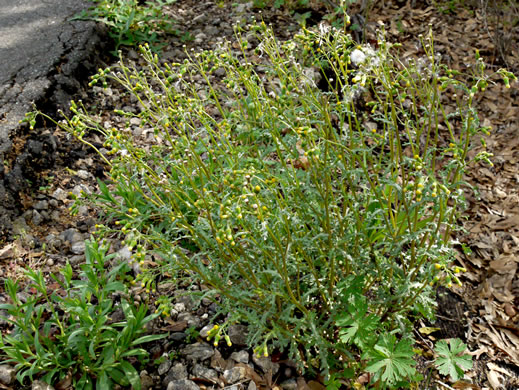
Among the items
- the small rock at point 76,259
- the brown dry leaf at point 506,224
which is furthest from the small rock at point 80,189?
the brown dry leaf at point 506,224

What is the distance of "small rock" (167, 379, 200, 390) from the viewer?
234 cm

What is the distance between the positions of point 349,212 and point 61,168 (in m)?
2.21

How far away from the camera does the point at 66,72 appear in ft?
13.5

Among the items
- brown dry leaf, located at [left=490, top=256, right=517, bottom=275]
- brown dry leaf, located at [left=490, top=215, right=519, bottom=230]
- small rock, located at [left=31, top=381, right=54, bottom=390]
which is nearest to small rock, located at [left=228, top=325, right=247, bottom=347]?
small rock, located at [left=31, top=381, right=54, bottom=390]

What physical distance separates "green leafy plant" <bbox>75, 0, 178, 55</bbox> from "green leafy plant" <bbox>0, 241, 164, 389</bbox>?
8.93ft

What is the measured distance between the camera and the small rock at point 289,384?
2.43 m

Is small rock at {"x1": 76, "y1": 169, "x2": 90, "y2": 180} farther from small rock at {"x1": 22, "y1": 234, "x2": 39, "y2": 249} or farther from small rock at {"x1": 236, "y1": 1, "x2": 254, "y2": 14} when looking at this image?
small rock at {"x1": 236, "y1": 1, "x2": 254, "y2": 14}

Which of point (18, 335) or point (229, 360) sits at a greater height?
point (18, 335)

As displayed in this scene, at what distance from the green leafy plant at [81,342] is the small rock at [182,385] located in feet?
0.51

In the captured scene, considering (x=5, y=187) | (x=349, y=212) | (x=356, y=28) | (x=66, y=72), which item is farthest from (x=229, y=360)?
(x=356, y=28)

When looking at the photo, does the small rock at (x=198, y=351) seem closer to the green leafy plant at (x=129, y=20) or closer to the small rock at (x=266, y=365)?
the small rock at (x=266, y=365)

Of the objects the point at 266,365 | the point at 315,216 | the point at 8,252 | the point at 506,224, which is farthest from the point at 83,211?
the point at 506,224

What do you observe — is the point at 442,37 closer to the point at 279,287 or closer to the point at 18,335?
the point at 279,287

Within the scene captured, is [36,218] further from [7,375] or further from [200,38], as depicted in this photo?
[200,38]
